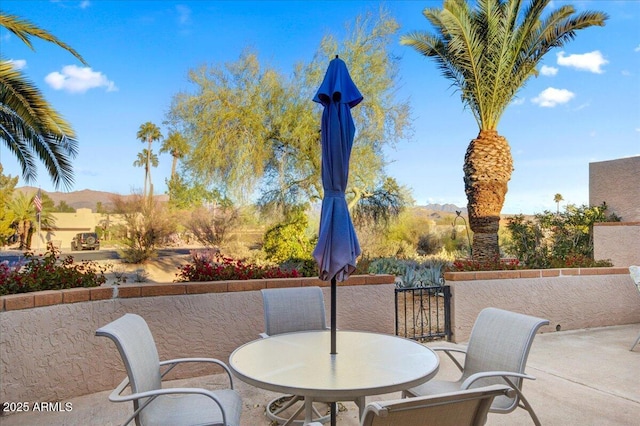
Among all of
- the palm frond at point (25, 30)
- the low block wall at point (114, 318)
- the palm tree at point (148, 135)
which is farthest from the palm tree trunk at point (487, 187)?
the palm tree at point (148, 135)

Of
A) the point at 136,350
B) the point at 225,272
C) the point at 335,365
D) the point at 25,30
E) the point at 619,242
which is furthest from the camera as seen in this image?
the point at 619,242

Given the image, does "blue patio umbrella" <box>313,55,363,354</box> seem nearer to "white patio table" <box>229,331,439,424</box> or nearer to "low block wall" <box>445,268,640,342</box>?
"white patio table" <box>229,331,439,424</box>

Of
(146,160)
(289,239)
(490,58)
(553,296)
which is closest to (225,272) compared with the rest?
(553,296)

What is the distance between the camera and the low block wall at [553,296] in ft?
19.1

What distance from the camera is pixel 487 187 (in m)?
9.77

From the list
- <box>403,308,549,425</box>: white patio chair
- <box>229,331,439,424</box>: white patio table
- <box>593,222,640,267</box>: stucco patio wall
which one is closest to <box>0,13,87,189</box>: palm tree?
<box>229,331,439,424</box>: white patio table

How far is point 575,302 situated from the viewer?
21.4 feet

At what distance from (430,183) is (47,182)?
1316 centimetres

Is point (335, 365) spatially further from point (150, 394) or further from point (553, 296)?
point (553, 296)

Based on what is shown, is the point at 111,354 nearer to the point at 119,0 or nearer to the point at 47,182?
the point at 47,182

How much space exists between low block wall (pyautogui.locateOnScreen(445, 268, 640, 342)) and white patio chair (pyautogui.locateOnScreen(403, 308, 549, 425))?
9.51 ft

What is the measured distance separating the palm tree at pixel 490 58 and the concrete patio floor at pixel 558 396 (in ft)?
15.0

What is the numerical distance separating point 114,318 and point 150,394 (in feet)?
7.46

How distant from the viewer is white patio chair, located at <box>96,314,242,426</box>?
216 centimetres
